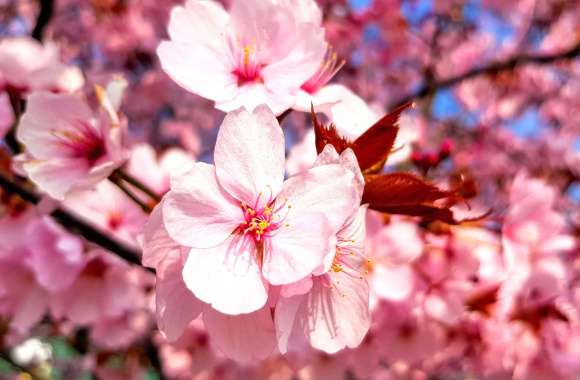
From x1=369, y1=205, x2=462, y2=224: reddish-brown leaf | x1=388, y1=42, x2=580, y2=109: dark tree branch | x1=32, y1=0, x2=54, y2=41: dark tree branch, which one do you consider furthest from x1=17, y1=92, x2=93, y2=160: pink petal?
x1=388, y1=42, x2=580, y2=109: dark tree branch

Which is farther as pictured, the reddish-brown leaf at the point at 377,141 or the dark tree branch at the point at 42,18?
the dark tree branch at the point at 42,18

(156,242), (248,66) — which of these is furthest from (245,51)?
(156,242)

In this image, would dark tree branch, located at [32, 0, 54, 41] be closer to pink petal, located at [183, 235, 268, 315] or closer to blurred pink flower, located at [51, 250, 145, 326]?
blurred pink flower, located at [51, 250, 145, 326]

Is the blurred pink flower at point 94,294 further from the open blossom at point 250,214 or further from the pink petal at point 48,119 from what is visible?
the open blossom at point 250,214

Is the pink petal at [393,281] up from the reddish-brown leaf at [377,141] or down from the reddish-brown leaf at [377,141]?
down

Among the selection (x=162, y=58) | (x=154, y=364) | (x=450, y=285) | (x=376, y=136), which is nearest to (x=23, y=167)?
(x=162, y=58)

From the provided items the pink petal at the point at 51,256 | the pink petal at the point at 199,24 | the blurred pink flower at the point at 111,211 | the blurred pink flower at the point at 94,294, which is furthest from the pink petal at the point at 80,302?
the pink petal at the point at 199,24

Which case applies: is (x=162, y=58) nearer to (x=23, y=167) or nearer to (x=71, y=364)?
(x=23, y=167)
